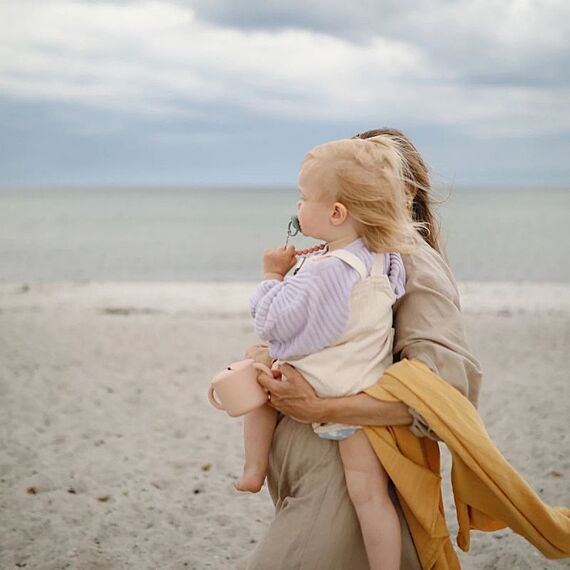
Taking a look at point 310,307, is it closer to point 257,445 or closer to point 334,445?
point 334,445

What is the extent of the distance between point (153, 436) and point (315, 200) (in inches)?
173

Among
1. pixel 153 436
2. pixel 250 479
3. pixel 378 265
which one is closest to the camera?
pixel 378 265

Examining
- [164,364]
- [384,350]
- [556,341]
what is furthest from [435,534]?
[556,341]

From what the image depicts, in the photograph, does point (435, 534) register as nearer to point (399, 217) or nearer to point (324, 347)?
point (324, 347)

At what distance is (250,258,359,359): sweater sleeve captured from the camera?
7.29 feet

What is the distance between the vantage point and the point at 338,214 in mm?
2291

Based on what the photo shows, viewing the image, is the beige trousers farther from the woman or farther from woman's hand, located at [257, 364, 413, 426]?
woman's hand, located at [257, 364, 413, 426]

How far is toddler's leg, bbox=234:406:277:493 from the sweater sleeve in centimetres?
40

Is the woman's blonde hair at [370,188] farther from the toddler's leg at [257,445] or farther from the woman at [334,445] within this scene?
the toddler's leg at [257,445]

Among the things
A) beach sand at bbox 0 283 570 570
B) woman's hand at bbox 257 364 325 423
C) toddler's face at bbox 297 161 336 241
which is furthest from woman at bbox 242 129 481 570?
beach sand at bbox 0 283 570 570

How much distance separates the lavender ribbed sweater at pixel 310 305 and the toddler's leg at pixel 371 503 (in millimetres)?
349

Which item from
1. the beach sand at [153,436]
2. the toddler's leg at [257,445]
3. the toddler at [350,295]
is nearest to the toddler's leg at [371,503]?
the toddler at [350,295]

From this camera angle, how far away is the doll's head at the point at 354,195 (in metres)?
2.27

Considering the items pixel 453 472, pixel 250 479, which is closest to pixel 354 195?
pixel 453 472
